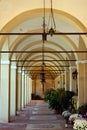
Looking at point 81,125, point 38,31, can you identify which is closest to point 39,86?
point 38,31

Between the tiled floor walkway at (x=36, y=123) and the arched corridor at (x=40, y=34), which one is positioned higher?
the arched corridor at (x=40, y=34)

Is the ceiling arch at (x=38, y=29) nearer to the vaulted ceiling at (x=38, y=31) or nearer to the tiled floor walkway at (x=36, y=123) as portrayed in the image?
the vaulted ceiling at (x=38, y=31)

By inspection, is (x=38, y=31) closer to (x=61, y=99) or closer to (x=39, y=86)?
(x=61, y=99)

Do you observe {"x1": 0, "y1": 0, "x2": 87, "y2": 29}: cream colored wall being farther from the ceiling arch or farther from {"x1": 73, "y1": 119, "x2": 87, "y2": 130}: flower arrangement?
{"x1": 73, "y1": 119, "x2": 87, "y2": 130}: flower arrangement

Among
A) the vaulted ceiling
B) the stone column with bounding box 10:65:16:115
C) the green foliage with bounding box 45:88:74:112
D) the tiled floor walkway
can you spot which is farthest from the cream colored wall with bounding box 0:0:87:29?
the stone column with bounding box 10:65:16:115

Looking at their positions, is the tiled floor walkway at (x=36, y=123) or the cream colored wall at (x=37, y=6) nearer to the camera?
the cream colored wall at (x=37, y=6)

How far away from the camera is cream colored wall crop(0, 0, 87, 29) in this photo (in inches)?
546

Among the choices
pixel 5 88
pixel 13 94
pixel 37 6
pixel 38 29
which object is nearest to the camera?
pixel 37 6

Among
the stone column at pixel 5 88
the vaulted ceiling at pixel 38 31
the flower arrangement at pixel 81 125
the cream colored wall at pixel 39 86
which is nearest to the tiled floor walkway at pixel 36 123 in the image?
the stone column at pixel 5 88

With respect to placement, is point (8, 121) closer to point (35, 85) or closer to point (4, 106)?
point (4, 106)

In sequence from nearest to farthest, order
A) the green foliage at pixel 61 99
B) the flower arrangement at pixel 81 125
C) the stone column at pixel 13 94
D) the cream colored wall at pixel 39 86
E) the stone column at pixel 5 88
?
1. the flower arrangement at pixel 81 125
2. the stone column at pixel 5 88
3. the green foliage at pixel 61 99
4. the stone column at pixel 13 94
5. the cream colored wall at pixel 39 86

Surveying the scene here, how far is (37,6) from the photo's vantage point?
45.8ft

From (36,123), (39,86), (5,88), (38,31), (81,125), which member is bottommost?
(36,123)

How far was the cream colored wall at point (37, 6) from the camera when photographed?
13867 mm
